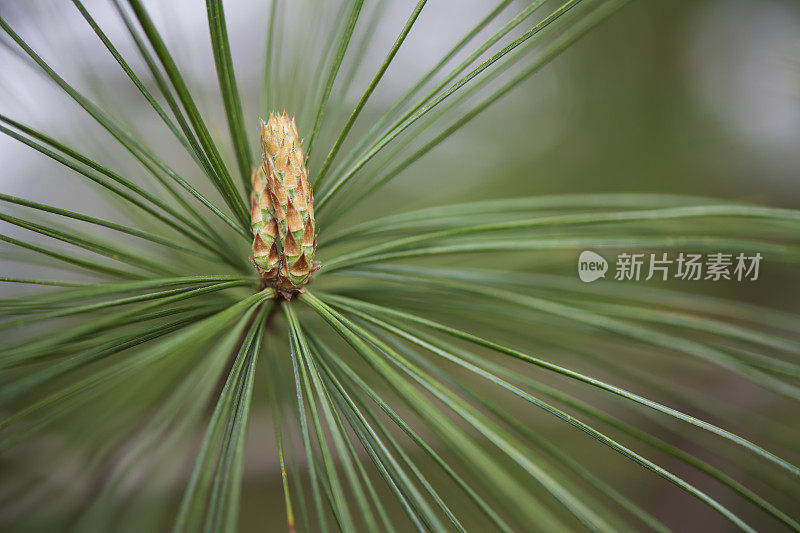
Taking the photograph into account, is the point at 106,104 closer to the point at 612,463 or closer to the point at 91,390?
the point at 91,390

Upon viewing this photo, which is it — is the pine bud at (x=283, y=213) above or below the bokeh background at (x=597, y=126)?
below

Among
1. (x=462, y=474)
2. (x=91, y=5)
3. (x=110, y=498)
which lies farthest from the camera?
(x=462, y=474)

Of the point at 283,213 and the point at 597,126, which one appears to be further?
the point at 597,126

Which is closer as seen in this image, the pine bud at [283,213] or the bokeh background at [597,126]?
the pine bud at [283,213]

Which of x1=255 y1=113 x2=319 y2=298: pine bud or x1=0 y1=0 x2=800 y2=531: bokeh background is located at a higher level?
x1=0 y1=0 x2=800 y2=531: bokeh background

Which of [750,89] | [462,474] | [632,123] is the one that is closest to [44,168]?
[462,474]

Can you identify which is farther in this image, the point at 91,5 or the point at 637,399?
the point at 91,5

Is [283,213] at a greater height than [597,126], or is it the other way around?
[597,126]

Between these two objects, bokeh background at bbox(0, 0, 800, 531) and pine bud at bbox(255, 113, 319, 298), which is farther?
bokeh background at bbox(0, 0, 800, 531)
